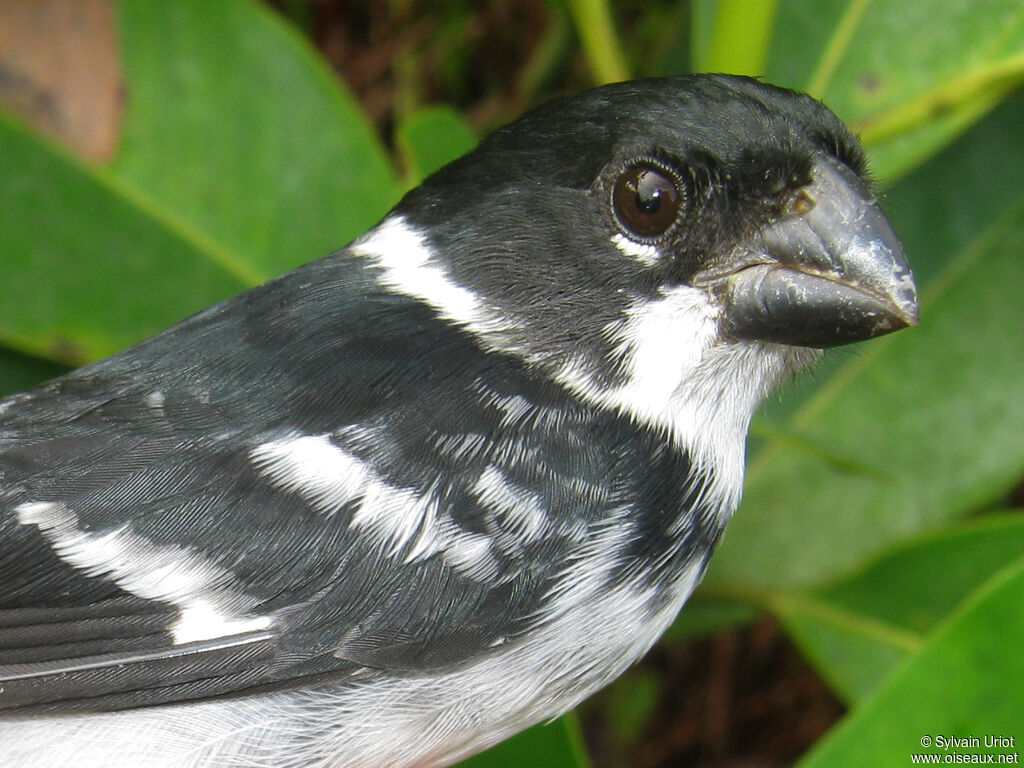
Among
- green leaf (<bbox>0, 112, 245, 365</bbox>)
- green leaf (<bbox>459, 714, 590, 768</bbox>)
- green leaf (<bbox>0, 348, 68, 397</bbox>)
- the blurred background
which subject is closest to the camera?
green leaf (<bbox>459, 714, 590, 768</bbox>)

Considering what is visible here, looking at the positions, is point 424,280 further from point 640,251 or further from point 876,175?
point 876,175

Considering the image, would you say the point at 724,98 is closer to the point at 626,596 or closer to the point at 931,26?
the point at 626,596

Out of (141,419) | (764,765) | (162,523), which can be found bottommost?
(764,765)

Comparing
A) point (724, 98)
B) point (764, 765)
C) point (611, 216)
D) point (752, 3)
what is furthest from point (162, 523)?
point (764, 765)

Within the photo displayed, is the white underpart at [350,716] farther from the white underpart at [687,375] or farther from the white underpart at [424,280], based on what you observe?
the white underpart at [424,280]

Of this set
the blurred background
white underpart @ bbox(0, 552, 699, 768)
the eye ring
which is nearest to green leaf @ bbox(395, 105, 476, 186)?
the blurred background

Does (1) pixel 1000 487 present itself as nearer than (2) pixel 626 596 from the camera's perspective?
No

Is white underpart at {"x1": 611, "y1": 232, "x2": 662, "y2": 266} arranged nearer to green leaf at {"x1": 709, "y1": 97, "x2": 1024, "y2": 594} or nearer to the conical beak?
the conical beak
